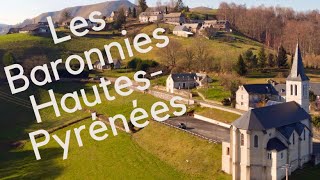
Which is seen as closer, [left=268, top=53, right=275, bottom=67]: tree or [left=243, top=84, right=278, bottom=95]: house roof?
[left=243, top=84, right=278, bottom=95]: house roof

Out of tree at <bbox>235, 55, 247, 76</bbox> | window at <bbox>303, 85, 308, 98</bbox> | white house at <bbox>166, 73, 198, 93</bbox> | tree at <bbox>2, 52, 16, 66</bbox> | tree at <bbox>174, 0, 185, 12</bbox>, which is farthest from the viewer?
tree at <bbox>174, 0, 185, 12</bbox>

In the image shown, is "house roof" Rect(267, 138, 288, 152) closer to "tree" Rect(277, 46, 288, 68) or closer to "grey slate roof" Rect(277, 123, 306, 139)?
"grey slate roof" Rect(277, 123, 306, 139)

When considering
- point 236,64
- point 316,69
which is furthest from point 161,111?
point 316,69

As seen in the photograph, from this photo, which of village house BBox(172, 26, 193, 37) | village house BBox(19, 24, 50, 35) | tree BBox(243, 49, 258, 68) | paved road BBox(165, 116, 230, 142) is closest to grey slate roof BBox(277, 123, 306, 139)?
paved road BBox(165, 116, 230, 142)

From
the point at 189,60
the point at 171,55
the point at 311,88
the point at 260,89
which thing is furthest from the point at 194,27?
the point at 311,88

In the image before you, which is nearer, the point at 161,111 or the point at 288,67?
the point at 161,111

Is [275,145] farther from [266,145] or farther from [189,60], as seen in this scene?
[189,60]

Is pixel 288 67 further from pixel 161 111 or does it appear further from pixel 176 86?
pixel 161 111
